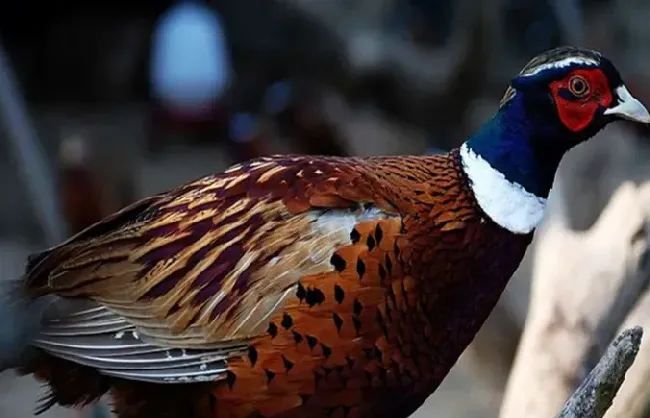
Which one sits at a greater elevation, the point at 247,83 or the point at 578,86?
the point at 578,86

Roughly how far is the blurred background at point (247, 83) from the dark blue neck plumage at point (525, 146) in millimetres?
1885

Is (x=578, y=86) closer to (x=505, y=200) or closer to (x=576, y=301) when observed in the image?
(x=505, y=200)

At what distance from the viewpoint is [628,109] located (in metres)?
1.09

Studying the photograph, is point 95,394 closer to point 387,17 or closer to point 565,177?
point 565,177

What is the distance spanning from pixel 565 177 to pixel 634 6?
4.69m

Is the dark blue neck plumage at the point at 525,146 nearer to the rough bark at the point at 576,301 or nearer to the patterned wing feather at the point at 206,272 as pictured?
the patterned wing feather at the point at 206,272

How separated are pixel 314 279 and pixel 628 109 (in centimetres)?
38

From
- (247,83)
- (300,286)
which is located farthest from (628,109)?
(247,83)

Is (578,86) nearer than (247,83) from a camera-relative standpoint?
Yes

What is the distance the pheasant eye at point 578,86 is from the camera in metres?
1.08

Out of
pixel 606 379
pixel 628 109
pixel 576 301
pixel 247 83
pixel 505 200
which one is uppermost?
pixel 628 109

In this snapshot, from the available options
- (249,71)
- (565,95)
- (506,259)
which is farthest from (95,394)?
(249,71)

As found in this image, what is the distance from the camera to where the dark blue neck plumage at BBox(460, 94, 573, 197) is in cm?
110

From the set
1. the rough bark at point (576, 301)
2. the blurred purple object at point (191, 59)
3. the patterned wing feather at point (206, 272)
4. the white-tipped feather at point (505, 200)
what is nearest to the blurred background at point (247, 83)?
the blurred purple object at point (191, 59)
